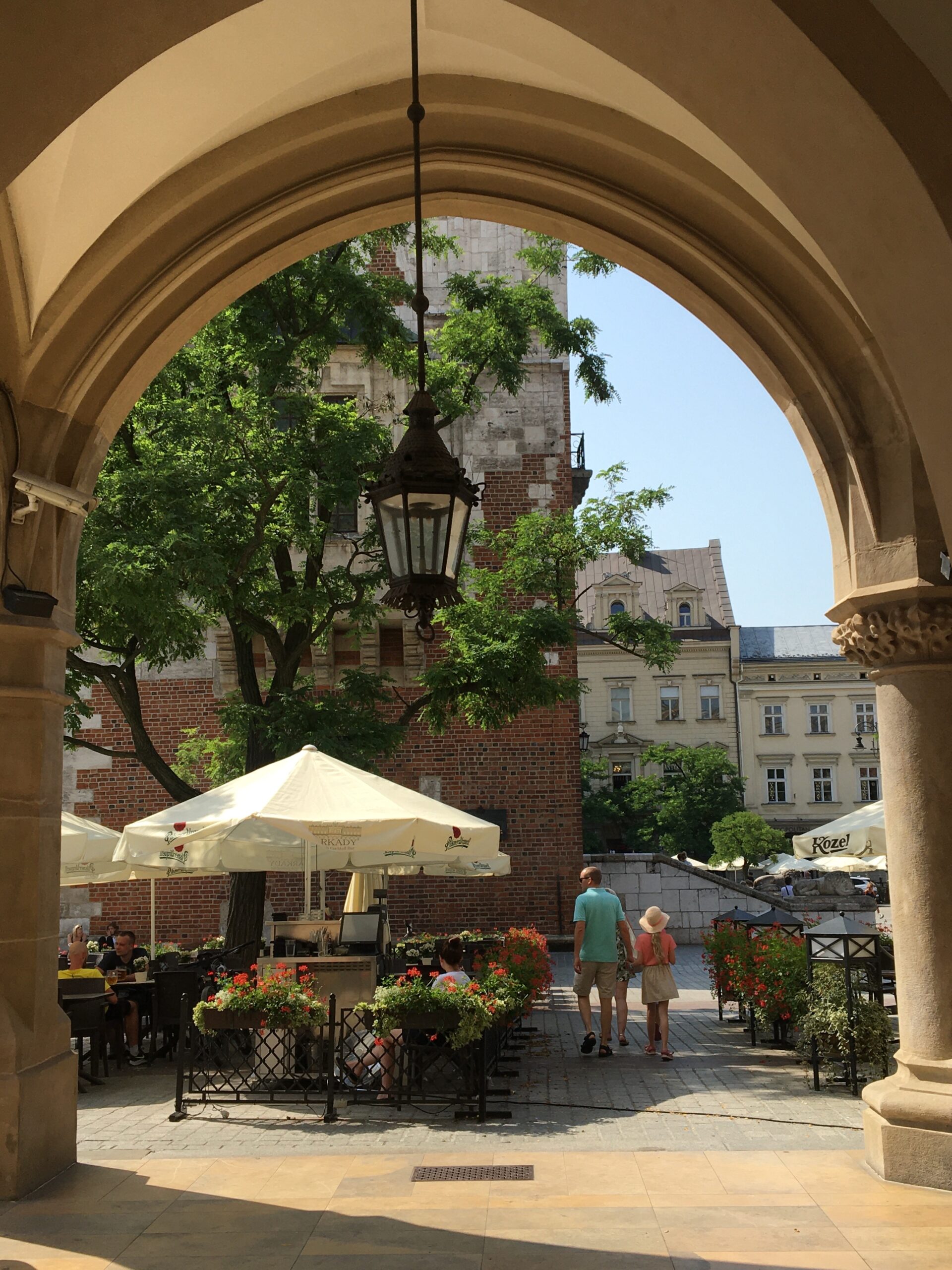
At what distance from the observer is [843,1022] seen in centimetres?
884

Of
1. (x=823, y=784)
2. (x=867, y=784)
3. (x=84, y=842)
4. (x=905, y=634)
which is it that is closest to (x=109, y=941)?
(x=84, y=842)

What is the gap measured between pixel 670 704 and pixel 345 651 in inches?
1636

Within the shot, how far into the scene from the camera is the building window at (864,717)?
202 feet

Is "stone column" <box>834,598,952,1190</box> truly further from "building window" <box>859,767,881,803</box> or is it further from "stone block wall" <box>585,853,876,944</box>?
"building window" <box>859,767,881,803</box>

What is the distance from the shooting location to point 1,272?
22.0ft

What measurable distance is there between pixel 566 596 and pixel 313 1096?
9221mm

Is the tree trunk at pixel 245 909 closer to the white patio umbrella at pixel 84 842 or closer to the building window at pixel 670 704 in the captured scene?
the white patio umbrella at pixel 84 842

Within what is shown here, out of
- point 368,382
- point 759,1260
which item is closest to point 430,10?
point 759,1260

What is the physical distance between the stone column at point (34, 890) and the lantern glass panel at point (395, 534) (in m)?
2.61

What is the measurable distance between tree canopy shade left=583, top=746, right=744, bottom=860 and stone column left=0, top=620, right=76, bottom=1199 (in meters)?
46.1

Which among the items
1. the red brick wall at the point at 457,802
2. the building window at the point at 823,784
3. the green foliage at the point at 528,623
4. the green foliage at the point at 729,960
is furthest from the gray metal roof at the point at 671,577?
the green foliage at the point at 729,960

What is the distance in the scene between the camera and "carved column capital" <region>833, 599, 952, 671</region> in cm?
650

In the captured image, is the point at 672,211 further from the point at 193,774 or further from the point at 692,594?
the point at 692,594

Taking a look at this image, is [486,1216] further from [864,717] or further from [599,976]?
[864,717]
